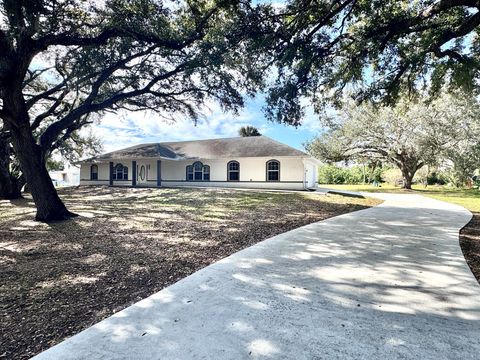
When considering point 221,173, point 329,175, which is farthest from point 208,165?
point 329,175

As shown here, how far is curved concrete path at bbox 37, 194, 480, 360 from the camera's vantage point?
259 centimetres

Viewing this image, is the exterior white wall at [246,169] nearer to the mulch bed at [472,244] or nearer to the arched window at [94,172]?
the arched window at [94,172]

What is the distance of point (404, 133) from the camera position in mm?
27594

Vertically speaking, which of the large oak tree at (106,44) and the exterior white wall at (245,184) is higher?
the large oak tree at (106,44)

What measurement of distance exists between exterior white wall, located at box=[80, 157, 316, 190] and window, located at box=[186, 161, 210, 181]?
33 centimetres

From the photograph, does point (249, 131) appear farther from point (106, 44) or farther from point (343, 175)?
point (106, 44)

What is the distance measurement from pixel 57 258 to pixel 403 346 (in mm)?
5838

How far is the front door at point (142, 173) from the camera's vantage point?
96.3 feet

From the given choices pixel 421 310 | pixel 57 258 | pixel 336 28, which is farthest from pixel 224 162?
pixel 421 310

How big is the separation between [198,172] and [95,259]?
22.3 m

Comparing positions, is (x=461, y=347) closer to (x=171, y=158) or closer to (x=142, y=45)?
(x=142, y=45)

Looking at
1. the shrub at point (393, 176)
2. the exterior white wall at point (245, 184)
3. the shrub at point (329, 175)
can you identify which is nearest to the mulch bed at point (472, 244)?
the exterior white wall at point (245, 184)

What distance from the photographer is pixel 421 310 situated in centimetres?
338

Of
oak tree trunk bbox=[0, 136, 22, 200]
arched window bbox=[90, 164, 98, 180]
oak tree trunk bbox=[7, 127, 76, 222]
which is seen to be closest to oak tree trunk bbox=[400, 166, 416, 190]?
oak tree trunk bbox=[7, 127, 76, 222]
